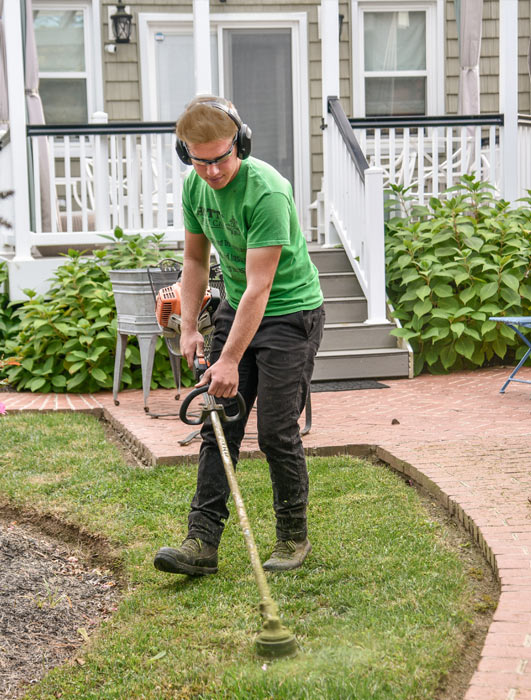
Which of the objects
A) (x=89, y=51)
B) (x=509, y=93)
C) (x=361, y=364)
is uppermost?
(x=89, y=51)

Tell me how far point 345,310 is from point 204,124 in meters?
5.40

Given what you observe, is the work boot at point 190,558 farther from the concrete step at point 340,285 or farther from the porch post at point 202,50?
the porch post at point 202,50

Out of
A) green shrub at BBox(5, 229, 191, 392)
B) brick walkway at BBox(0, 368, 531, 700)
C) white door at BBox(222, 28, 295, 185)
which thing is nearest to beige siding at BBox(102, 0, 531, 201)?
white door at BBox(222, 28, 295, 185)

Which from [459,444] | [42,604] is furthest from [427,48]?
[42,604]

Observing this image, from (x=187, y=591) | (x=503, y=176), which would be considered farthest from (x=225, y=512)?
(x=503, y=176)

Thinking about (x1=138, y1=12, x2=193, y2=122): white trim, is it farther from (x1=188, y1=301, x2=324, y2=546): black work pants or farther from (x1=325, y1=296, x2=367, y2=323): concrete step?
(x1=188, y1=301, x2=324, y2=546): black work pants

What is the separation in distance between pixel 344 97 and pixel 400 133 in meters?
0.88

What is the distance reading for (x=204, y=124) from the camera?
3.00 metres

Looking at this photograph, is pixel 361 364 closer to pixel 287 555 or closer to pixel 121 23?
pixel 287 555

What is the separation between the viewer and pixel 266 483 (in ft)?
14.8

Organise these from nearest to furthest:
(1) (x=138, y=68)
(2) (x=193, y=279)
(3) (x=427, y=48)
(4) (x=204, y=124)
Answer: (4) (x=204, y=124) → (2) (x=193, y=279) → (1) (x=138, y=68) → (3) (x=427, y=48)

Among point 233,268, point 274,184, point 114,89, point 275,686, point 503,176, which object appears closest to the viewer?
point 275,686

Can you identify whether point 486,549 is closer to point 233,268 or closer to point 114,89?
point 233,268

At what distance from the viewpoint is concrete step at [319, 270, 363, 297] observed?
28.0 ft
